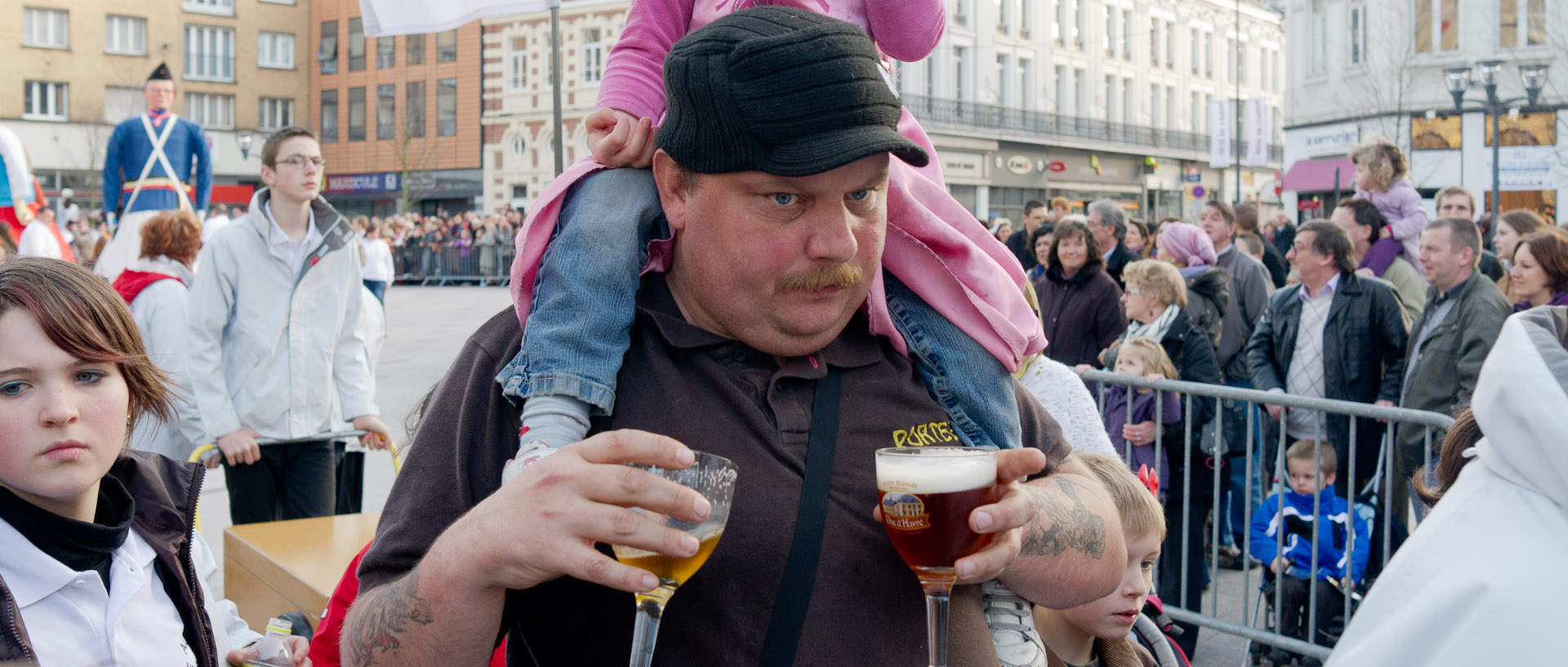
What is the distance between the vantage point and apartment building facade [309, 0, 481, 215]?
167 ft

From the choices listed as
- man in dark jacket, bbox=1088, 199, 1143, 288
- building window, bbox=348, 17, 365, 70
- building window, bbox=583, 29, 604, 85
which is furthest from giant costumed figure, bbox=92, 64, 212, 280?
building window, bbox=348, 17, 365, 70

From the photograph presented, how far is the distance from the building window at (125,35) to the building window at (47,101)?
8.18ft

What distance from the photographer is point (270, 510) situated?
18.6 ft

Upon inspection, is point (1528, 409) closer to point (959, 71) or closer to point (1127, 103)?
point (959, 71)

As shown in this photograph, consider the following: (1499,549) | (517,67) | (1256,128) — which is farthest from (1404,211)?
(517,67)

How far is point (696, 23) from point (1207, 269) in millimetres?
6921

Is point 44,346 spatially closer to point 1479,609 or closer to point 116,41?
point 1479,609

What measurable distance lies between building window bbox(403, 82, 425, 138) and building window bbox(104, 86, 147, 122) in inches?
415

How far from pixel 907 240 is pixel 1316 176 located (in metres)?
35.2

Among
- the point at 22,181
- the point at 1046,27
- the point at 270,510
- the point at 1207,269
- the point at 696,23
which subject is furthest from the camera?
the point at 1046,27

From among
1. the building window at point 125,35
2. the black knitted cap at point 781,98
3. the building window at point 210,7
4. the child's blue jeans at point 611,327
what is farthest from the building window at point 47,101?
the black knitted cap at point 781,98

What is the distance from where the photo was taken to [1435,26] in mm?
31719

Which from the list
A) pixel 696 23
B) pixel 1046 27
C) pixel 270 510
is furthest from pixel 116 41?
pixel 696 23

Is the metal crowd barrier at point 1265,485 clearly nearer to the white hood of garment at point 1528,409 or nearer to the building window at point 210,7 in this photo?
the white hood of garment at point 1528,409
